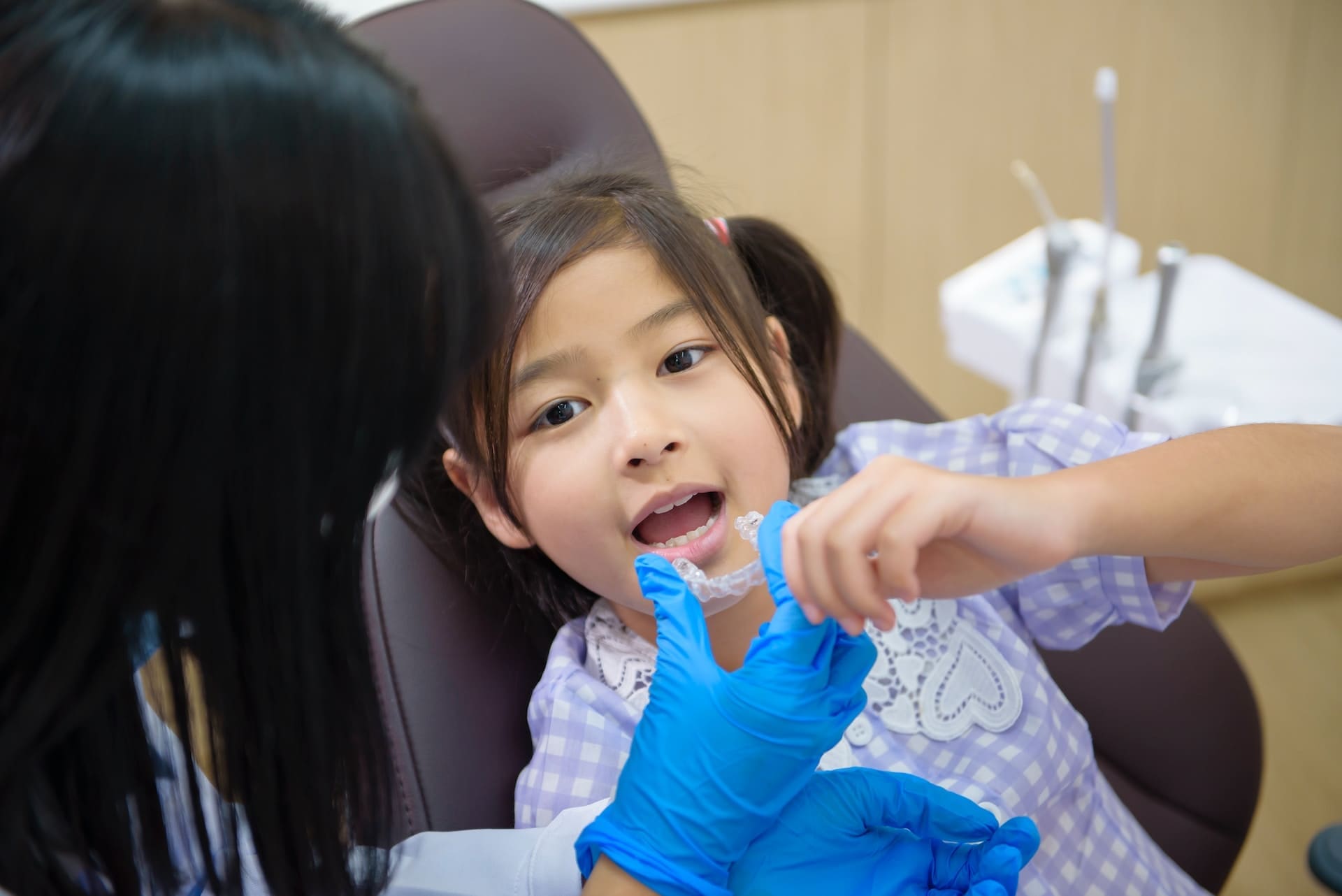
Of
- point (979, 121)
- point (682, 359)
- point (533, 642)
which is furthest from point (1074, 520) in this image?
point (979, 121)

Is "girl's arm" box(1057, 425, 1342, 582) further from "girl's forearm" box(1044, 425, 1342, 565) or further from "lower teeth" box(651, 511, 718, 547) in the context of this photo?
"lower teeth" box(651, 511, 718, 547)

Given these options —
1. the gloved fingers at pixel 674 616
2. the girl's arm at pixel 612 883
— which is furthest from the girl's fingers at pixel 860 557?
the girl's arm at pixel 612 883

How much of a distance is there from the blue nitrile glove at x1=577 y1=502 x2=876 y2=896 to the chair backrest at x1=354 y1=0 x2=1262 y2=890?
32cm

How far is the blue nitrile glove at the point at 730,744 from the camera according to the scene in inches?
29.3

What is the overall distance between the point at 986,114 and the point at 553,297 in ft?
6.13

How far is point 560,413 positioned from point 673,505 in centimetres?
13

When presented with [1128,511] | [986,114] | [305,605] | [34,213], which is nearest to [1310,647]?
[986,114]

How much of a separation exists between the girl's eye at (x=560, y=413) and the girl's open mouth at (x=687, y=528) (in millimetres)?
111

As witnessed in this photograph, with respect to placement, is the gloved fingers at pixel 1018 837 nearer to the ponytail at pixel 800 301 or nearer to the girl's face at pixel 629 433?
the girl's face at pixel 629 433

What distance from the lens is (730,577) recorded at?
924 mm

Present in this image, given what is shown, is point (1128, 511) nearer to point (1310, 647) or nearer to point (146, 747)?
point (146, 747)

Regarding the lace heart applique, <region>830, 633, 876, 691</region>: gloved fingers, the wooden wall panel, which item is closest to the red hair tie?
the lace heart applique

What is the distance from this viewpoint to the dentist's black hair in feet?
1.69

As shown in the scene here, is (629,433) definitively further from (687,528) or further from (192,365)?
(192,365)
